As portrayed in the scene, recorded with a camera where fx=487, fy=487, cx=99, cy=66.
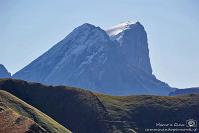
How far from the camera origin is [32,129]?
192 m

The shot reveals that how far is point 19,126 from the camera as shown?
192 metres

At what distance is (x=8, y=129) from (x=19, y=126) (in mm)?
4412

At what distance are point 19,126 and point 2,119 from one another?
10.4 meters

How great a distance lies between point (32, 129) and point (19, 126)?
5.26m

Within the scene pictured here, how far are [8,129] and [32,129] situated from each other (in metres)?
9.29

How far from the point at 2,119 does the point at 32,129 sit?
15.0 metres

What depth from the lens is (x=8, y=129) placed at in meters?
190

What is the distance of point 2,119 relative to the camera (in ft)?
650
